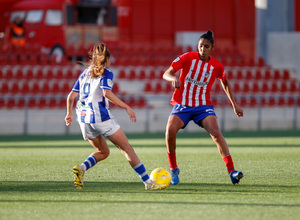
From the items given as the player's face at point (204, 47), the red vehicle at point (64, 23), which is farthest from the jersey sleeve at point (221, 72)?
the red vehicle at point (64, 23)

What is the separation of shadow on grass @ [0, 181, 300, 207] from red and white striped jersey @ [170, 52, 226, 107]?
1026 millimetres

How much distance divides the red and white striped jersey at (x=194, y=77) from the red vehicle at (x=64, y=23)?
1733 centimetres

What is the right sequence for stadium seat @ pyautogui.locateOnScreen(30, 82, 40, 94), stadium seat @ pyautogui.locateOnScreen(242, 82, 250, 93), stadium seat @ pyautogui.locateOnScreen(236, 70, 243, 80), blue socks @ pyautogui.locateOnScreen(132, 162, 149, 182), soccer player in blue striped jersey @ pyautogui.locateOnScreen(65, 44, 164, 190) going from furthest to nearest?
1. stadium seat @ pyautogui.locateOnScreen(236, 70, 243, 80)
2. stadium seat @ pyautogui.locateOnScreen(242, 82, 250, 93)
3. stadium seat @ pyautogui.locateOnScreen(30, 82, 40, 94)
4. blue socks @ pyautogui.locateOnScreen(132, 162, 149, 182)
5. soccer player in blue striped jersey @ pyautogui.locateOnScreen(65, 44, 164, 190)

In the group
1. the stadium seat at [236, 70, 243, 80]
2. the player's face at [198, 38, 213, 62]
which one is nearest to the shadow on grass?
the player's face at [198, 38, 213, 62]

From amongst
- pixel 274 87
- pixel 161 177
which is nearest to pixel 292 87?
pixel 274 87

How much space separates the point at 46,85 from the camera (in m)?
21.0

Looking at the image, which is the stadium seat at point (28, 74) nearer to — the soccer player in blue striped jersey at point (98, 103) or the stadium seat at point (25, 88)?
the stadium seat at point (25, 88)

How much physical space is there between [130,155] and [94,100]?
0.74 metres

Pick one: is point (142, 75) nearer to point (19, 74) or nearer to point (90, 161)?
point (19, 74)

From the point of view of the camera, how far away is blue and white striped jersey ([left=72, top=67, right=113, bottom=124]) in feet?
23.1

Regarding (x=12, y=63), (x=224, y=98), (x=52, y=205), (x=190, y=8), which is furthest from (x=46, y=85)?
(x=52, y=205)

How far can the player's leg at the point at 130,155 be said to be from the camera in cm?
711

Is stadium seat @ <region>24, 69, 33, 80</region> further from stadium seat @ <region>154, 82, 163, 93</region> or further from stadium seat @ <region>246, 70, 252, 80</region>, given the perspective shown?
stadium seat @ <region>246, 70, 252, 80</region>

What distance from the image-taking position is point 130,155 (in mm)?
7191
